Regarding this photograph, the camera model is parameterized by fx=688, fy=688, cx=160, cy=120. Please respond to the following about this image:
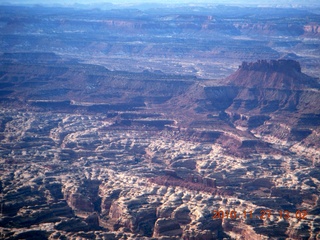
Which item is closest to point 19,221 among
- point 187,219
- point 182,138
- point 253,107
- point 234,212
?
point 187,219

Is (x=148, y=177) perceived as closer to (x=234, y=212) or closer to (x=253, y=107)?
(x=234, y=212)

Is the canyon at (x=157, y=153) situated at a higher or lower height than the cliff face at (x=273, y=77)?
lower
